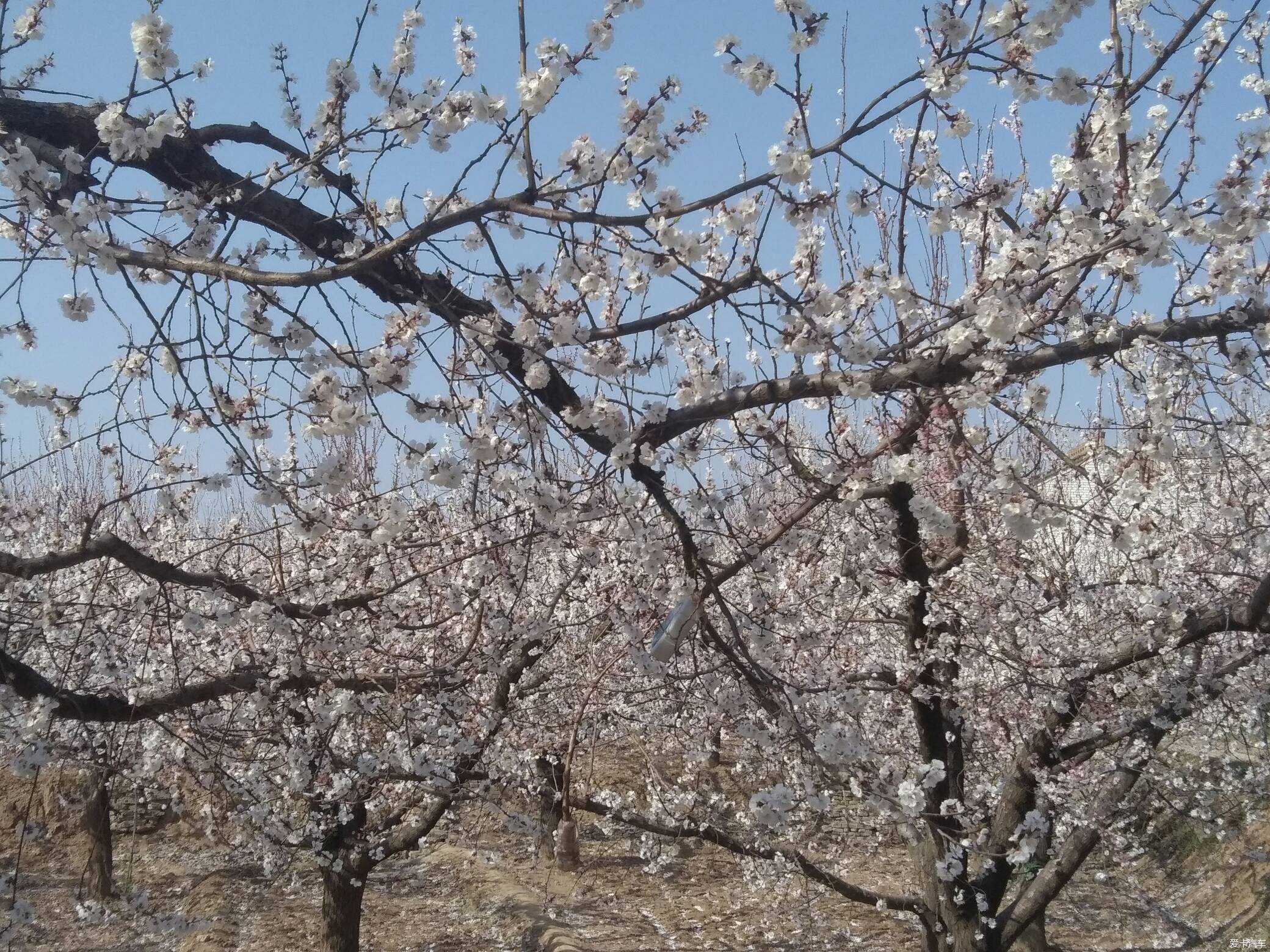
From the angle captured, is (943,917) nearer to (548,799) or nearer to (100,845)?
(548,799)

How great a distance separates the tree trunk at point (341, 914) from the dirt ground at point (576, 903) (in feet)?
2.76

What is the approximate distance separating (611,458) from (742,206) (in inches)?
39.4

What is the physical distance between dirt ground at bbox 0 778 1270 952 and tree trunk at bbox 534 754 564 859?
1.09ft

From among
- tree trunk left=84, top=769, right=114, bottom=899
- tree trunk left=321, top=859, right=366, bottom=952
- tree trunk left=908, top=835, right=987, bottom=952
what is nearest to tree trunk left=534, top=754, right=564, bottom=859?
tree trunk left=321, top=859, right=366, bottom=952

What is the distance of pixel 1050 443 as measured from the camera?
190cm

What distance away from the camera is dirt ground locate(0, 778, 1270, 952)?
294 inches

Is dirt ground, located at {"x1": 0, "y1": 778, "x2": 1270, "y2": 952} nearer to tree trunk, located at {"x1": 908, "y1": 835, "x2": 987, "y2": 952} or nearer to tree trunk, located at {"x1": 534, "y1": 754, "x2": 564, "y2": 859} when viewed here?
tree trunk, located at {"x1": 534, "y1": 754, "x2": 564, "y2": 859}

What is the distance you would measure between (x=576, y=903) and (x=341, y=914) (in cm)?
294

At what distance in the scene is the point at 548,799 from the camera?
866 cm

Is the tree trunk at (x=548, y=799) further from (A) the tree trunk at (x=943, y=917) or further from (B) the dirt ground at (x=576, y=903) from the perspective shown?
(A) the tree trunk at (x=943, y=917)

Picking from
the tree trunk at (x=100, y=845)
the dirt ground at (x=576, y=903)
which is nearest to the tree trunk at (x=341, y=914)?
the dirt ground at (x=576, y=903)

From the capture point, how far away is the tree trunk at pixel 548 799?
699cm

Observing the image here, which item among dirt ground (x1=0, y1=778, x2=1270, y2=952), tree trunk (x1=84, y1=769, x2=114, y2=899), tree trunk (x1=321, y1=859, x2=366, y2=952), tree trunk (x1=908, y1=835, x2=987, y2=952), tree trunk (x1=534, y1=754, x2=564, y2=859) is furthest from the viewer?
tree trunk (x1=84, y1=769, x2=114, y2=899)

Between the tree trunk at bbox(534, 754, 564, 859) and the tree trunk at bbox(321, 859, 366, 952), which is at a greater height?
the tree trunk at bbox(534, 754, 564, 859)
